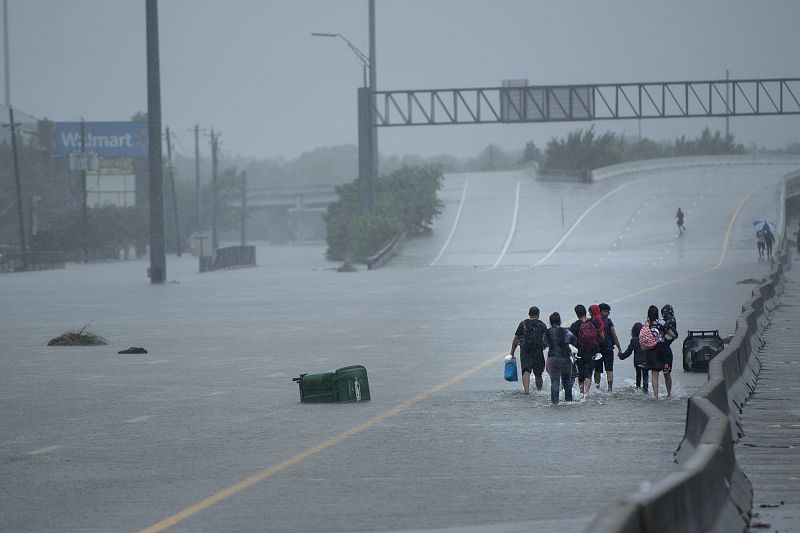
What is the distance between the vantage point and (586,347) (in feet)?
59.6

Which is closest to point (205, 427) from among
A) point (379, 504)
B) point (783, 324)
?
point (379, 504)

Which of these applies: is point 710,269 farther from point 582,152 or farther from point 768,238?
point 582,152

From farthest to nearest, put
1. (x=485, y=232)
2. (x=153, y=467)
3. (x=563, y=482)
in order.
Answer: (x=485, y=232) < (x=153, y=467) < (x=563, y=482)

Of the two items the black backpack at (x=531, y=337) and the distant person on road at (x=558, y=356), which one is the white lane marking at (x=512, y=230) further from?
the distant person on road at (x=558, y=356)

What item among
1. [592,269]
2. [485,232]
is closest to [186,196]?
[485,232]

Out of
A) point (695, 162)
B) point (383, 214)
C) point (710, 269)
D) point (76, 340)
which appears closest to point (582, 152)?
point (695, 162)

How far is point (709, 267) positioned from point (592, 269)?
16.7 feet

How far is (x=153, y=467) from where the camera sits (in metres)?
12.9

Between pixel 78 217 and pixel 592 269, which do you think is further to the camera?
pixel 78 217

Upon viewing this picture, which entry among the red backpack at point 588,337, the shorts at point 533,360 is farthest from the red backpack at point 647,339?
the shorts at point 533,360

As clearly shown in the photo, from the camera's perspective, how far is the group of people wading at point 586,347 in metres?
17.6

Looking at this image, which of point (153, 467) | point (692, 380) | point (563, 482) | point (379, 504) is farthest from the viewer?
point (692, 380)

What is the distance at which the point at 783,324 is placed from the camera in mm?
29203

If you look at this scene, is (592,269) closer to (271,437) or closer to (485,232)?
(485,232)
